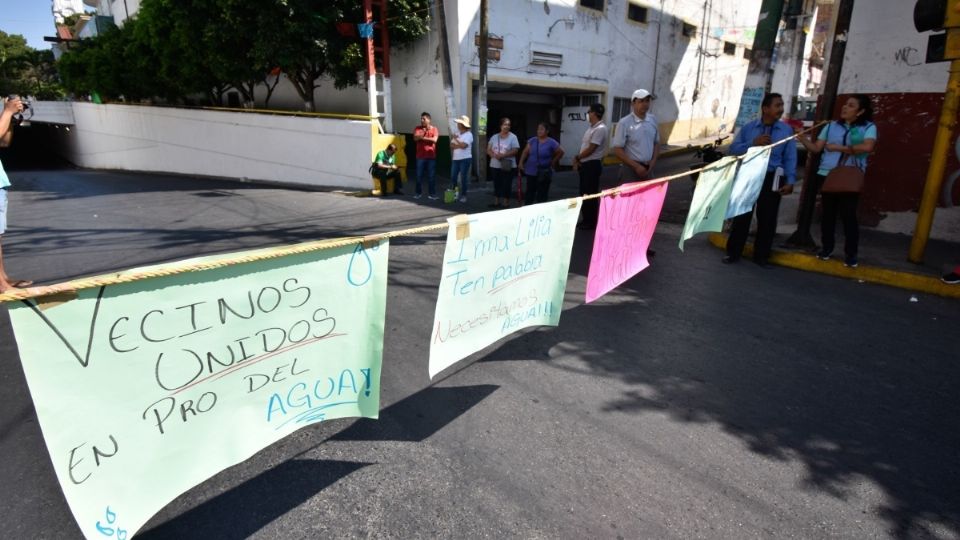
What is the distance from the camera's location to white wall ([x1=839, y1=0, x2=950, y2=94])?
21.6ft

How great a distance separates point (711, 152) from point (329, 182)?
9.85 metres

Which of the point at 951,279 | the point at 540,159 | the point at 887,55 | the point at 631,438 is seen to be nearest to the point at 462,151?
the point at 540,159

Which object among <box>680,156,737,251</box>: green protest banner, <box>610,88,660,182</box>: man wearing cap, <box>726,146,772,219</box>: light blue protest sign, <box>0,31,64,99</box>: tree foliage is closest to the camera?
<box>680,156,737,251</box>: green protest banner

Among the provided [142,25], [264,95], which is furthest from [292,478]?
[264,95]

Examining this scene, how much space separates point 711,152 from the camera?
1198cm

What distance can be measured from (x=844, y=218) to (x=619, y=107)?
1487cm

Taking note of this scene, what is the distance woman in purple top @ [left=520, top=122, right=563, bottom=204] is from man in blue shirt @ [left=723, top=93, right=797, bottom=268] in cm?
352

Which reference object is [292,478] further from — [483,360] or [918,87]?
[918,87]

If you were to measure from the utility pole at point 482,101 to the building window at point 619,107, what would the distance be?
23.6 feet

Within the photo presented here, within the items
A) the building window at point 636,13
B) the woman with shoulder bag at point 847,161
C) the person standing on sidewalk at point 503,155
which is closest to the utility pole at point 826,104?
the woman with shoulder bag at point 847,161

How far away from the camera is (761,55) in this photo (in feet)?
36.1

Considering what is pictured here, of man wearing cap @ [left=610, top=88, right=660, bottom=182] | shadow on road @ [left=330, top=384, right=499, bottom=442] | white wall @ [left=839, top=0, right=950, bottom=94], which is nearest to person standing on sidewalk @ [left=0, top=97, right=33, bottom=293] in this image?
shadow on road @ [left=330, top=384, right=499, bottom=442]

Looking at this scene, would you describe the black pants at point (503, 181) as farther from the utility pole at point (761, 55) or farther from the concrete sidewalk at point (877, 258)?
the utility pole at point (761, 55)

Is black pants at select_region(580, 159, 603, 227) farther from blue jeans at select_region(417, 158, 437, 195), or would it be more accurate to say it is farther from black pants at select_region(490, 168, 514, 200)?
blue jeans at select_region(417, 158, 437, 195)
